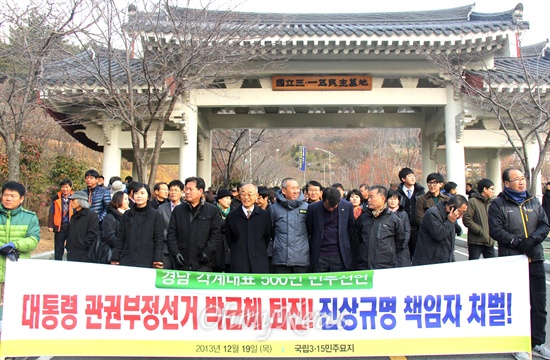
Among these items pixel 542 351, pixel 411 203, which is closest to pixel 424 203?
pixel 411 203

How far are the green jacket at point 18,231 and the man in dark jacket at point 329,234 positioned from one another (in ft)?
8.65

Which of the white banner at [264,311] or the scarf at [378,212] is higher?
the scarf at [378,212]

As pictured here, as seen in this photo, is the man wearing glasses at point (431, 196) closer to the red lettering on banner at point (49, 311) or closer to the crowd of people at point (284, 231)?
the crowd of people at point (284, 231)

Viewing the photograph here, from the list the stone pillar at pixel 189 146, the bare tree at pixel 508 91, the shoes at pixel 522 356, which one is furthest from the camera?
the stone pillar at pixel 189 146

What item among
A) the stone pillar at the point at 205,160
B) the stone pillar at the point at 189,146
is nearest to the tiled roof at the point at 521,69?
the stone pillar at the point at 189,146

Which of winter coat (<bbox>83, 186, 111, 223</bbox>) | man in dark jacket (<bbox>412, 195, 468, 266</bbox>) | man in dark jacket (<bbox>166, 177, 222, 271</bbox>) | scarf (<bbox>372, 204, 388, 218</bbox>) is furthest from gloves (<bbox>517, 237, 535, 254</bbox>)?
winter coat (<bbox>83, 186, 111, 223</bbox>)

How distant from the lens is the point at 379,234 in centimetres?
448

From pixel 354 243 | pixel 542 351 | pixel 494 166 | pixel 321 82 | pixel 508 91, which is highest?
pixel 321 82

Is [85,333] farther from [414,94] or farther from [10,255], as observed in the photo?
[414,94]

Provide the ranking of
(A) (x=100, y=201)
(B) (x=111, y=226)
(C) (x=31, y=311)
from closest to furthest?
(C) (x=31, y=311), (B) (x=111, y=226), (A) (x=100, y=201)

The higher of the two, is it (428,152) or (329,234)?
(428,152)

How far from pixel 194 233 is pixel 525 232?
3160 mm

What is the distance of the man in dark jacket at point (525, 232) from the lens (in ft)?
13.0

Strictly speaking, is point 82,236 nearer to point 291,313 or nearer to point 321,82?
point 291,313
